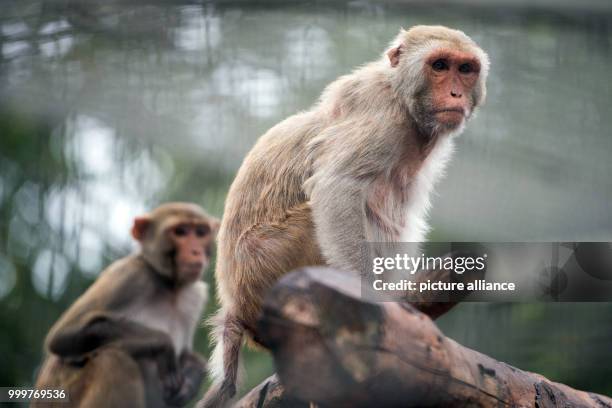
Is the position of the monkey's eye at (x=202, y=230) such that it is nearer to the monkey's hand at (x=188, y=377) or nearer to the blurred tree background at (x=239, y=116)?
the blurred tree background at (x=239, y=116)

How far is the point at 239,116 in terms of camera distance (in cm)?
303

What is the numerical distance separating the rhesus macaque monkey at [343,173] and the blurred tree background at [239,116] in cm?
50

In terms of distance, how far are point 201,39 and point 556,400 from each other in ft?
6.83

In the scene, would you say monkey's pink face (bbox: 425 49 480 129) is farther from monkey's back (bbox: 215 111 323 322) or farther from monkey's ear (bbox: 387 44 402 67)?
monkey's back (bbox: 215 111 323 322)

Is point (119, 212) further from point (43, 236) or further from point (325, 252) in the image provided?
point (325, 252)

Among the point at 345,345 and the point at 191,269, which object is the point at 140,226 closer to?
the point at 191,269

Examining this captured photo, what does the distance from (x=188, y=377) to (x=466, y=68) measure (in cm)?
184

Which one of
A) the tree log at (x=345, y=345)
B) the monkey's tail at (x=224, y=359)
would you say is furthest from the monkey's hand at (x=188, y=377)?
the tree log at (x=345, y=345)

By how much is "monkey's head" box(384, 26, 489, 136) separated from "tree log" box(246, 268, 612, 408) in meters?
0.97

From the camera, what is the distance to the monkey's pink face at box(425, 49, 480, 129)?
225 centimetres

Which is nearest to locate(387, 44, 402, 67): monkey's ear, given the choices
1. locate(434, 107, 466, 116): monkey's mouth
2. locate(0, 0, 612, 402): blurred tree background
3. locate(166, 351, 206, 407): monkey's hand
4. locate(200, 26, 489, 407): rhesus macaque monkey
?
locate(200, 26, 489, 407): rhesus macaque monkey

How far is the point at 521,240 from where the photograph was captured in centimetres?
256

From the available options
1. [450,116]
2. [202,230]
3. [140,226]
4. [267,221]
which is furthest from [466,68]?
[140,226]

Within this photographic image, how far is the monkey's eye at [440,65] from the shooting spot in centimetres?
229
